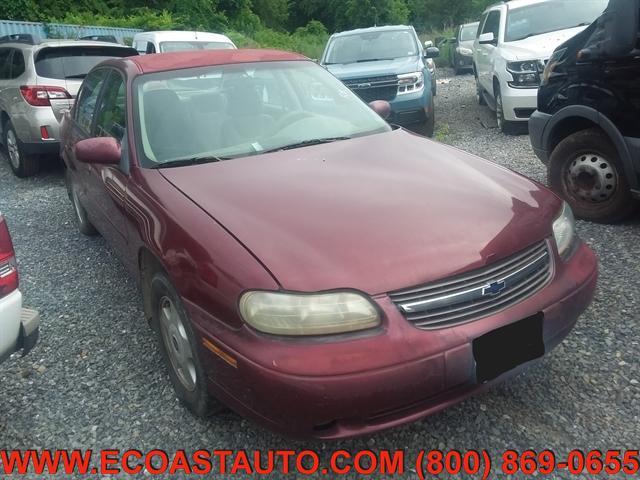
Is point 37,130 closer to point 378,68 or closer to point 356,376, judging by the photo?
point 378,68

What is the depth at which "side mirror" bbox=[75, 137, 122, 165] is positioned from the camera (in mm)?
3051

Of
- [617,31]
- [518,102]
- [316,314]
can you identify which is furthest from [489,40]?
[316,314]

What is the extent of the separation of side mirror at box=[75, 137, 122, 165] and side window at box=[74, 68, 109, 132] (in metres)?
1.12

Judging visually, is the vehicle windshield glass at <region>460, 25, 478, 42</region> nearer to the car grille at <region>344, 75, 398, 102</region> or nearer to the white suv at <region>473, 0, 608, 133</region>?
the white suv at <region>473, 0, 608, 133</region>

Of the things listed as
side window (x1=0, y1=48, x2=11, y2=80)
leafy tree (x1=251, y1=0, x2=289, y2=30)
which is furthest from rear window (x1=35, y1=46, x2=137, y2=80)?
leafy tree (x1=251, y1=0, x2=289, y2=30)

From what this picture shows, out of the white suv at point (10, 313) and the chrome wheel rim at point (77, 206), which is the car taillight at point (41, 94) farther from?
the white suv at point (10, 313)

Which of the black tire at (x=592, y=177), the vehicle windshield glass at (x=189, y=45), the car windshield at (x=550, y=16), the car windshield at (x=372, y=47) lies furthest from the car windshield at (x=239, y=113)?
the vehicle windshield glass at (x=189, y=45)

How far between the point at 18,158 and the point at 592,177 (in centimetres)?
656

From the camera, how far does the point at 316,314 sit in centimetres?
199

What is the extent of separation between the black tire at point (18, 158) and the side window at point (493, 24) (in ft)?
22.1

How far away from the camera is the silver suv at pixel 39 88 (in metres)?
6.65

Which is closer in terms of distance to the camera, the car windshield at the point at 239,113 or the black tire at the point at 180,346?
the black tire at the point at 180,346

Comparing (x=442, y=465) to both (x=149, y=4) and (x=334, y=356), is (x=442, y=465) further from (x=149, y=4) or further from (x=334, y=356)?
(x=149, y=4)

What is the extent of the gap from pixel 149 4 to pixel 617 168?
33.0m
